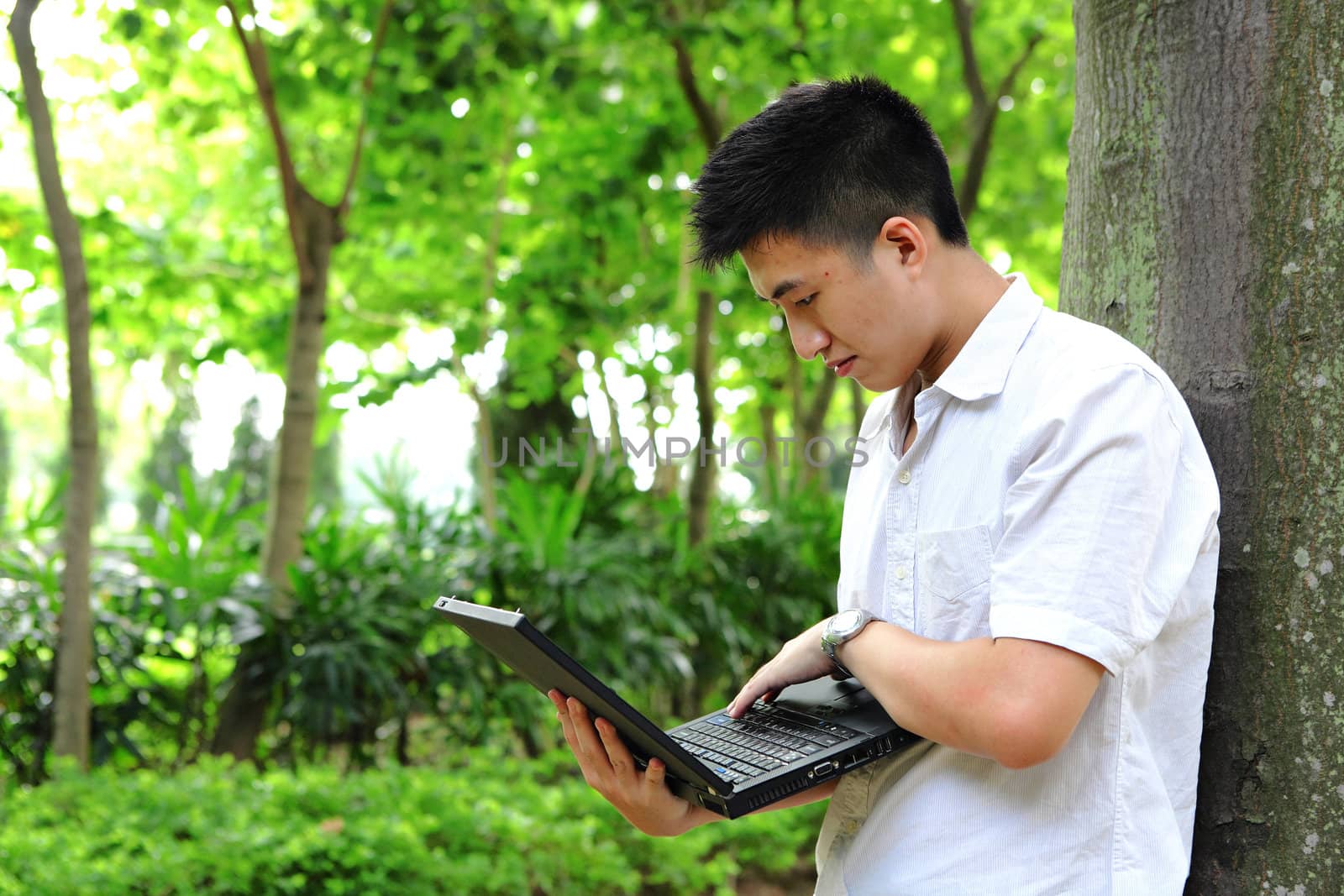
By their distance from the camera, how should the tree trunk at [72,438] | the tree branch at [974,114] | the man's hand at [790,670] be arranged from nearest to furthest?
the man's hand at [790,670], the tree trunk at [72,438], the tree branch at [974,114]

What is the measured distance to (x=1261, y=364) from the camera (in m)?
1.54

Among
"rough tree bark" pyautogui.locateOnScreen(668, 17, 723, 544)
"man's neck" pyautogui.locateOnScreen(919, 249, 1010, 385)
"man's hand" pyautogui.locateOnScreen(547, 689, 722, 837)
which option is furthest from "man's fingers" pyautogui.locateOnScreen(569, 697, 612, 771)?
"rough tree bark" pyautogui.locateOnScreen(668, 17, 723, 544)

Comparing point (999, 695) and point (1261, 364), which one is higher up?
point (1261, 364)

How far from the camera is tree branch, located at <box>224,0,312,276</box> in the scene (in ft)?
16.4

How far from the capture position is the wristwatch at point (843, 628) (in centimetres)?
132

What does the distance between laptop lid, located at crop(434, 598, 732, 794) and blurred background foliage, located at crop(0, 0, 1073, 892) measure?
2.34 m

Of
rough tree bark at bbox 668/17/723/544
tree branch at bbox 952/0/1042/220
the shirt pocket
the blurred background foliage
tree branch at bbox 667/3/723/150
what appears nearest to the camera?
the shirt pocket

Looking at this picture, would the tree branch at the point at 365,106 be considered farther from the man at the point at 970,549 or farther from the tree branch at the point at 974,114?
the man at the point at 970,549

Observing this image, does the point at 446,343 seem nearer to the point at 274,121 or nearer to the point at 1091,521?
the point at 274,121

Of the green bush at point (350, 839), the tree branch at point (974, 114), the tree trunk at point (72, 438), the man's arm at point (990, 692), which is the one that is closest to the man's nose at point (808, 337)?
the man's arm at point (990, 692)

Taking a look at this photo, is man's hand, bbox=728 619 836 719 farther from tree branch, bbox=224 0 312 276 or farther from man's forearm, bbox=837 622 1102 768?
tree branch, bbox=224 0 312 276

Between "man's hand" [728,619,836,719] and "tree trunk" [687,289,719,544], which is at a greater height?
"tree trunk" [687,289,719,544]

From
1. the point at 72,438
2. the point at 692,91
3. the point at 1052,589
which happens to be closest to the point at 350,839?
the point at 72,438

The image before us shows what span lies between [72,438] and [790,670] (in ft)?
11.8
